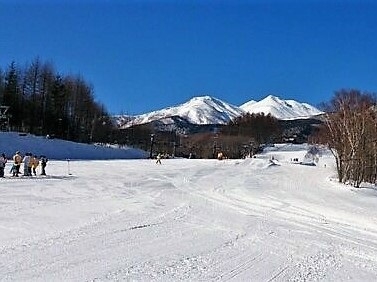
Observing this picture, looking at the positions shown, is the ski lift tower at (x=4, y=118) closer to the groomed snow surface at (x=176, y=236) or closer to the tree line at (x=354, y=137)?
the tree line at (x=354, y=137)

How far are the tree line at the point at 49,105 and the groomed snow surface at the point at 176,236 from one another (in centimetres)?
7151

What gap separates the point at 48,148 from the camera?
249 feet

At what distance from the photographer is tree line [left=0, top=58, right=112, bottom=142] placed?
95.9 m

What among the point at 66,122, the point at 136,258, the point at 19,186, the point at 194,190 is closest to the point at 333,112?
the point at 194,190

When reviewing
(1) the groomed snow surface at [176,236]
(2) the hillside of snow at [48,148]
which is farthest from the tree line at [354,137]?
(2) the hillside of snow at [48,148]

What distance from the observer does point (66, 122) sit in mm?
105688

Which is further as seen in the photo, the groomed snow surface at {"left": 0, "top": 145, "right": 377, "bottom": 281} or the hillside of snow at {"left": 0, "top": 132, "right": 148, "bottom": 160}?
the hillside of snow at {"left": 0, "top": 132, "right": 148, "bottom": 160}

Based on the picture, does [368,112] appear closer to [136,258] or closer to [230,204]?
[230,204]

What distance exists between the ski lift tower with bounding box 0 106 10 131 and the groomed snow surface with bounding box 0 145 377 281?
64.4 metres

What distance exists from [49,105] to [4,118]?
14.9m

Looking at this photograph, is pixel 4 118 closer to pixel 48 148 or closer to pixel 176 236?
pixel 48 148

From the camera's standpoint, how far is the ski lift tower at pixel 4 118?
88.6 metres

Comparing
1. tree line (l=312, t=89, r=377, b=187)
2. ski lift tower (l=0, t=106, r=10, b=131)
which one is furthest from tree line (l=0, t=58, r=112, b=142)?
tree line (l=312, t=89, r=377, b=187)

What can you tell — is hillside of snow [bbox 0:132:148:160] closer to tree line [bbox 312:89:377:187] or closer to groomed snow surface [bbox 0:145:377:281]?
tree line [bbox 312:89:377:187]
